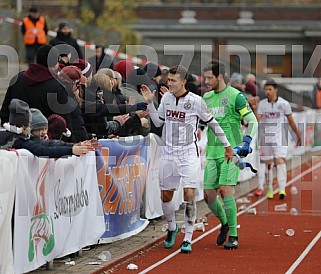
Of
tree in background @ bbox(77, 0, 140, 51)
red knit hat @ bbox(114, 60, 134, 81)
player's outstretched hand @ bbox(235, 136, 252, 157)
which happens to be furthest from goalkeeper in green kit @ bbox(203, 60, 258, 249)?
tree in background @ bbox(77, 0, 140, 51)

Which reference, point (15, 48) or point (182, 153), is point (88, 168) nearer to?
point (182, 153)

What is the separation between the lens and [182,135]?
12.0 meters

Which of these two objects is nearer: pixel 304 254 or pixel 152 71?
pixel 304 254

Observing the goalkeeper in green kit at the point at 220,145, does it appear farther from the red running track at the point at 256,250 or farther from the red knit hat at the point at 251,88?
the red knit hat at the point at 251,88

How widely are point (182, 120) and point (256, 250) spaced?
188cm

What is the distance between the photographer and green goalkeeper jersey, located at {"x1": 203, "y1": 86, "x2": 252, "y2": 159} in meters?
12.5

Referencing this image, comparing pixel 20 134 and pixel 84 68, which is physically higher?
pixel 84 68

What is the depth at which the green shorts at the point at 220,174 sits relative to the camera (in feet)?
40.5

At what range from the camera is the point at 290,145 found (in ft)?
90.2

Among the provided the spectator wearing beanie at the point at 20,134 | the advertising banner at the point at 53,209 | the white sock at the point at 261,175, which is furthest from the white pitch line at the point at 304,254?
the white sock at the point at 261,175

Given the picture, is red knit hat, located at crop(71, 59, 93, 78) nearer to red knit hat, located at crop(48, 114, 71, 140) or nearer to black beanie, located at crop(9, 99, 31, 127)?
red knit hat, located at crop(48, 114, 71, 140)

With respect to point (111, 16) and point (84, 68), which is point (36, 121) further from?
point (111, 16)

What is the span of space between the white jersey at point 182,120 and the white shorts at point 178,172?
8 centimetres

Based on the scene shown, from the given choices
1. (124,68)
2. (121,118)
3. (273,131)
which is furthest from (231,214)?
(273,131)
